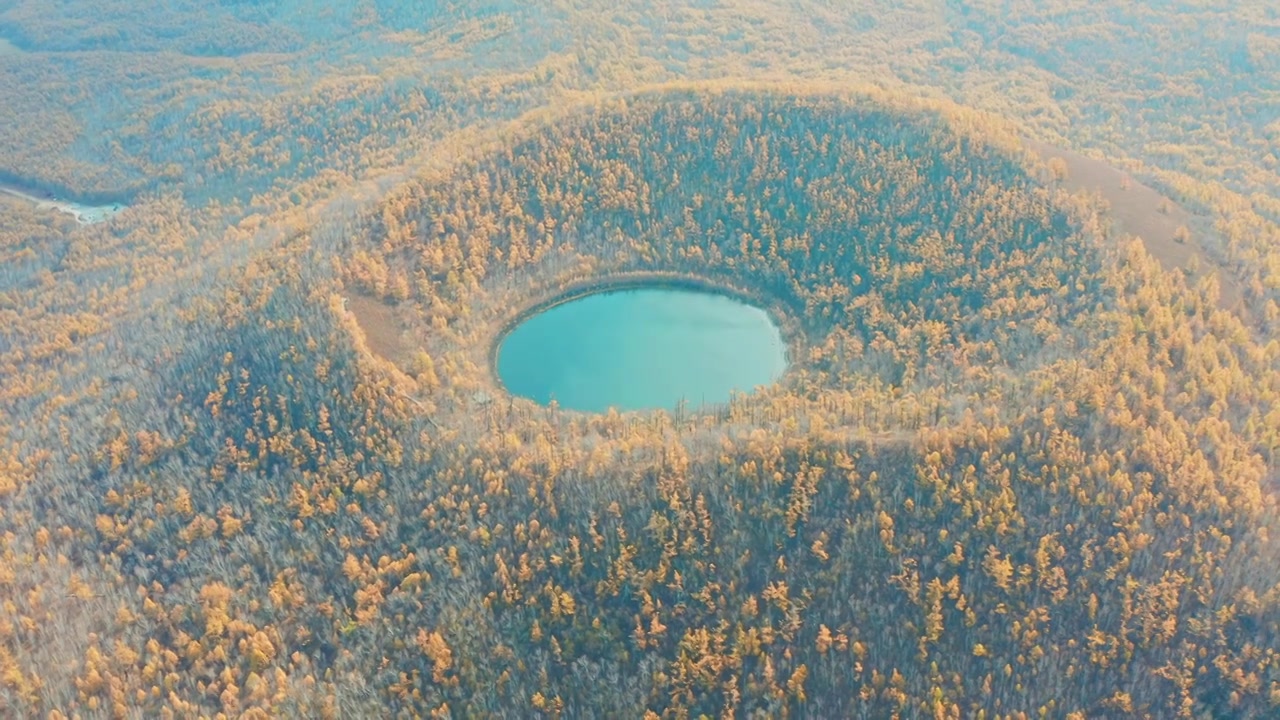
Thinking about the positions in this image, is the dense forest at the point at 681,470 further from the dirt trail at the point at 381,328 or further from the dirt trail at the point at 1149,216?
the dirt trail at the point at 1149,216

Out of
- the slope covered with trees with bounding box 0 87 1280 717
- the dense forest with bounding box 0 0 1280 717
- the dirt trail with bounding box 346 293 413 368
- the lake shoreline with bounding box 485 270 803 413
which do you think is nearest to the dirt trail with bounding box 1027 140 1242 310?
the dense forest with bounding box 0 0 1280 717

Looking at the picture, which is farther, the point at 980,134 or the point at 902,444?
the point at 980,134

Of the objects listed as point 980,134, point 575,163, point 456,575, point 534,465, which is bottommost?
point 456,575

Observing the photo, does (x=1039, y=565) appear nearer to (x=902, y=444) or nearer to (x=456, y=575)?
(x=902, y=444)

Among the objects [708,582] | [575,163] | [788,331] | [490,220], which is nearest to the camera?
[708,582]

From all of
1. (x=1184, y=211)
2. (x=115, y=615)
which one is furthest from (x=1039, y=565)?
(x=115, y=615)
